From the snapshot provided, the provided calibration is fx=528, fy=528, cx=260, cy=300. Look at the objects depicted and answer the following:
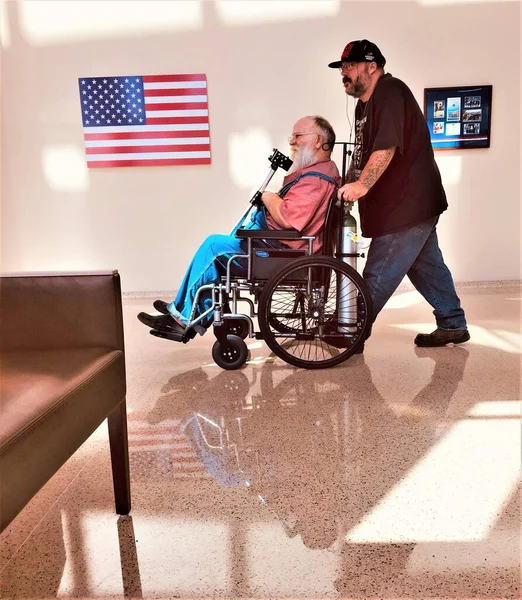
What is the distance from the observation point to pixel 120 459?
4.30 ft

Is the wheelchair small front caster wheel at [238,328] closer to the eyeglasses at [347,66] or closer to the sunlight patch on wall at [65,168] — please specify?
the eyeglasses at [347,66]

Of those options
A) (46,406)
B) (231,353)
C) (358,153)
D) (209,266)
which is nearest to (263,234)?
(209,266)

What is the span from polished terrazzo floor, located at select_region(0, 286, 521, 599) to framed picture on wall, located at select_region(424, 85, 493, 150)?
103 inches

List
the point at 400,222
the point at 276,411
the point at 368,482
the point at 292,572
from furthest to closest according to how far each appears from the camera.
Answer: the point at 400,222 < the point at 276,411 < the point at 368,482 < the point at 292,572

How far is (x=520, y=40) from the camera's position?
4.30 metres

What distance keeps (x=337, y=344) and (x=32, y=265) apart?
3.14 metres

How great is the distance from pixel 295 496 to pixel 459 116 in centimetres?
392

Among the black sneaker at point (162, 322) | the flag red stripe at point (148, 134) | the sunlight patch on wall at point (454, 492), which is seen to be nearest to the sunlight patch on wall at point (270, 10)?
the flag red stripe at point (148, 134)

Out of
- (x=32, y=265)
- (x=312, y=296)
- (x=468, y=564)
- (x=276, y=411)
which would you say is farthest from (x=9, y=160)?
(x=468, y=564)

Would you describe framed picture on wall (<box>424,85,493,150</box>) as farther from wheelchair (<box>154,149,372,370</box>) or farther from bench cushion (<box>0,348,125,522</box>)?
bench cushion (<box>0,348,125,522</box>)

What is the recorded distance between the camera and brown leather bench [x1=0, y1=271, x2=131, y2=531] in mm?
979

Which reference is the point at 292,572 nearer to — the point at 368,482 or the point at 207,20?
the point at 368,482

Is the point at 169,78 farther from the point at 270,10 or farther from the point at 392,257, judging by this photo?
the point at 392,257

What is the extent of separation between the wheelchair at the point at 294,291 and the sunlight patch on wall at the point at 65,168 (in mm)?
2633
